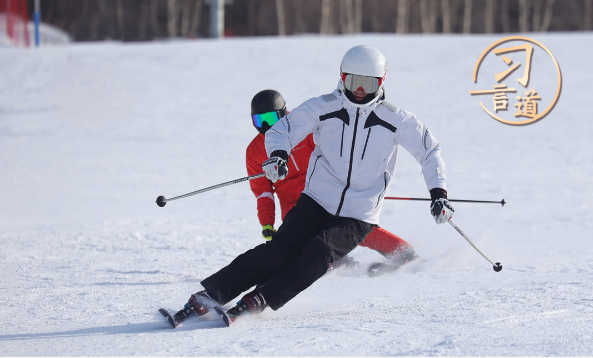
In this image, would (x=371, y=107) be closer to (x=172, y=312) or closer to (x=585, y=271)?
(x=172, y=312)

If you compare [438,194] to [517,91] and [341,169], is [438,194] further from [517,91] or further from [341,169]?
[517,91]

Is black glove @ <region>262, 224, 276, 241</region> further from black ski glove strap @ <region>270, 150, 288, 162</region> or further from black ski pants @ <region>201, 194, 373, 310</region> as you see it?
black ski glove strap @ <region>270, 150, 288, 162</region>

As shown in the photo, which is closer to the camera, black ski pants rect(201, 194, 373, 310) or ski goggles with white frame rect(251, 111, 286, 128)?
black ski pants rect(201, 194, 373, 310)

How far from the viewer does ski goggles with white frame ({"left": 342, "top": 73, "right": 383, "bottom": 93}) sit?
10.4ft

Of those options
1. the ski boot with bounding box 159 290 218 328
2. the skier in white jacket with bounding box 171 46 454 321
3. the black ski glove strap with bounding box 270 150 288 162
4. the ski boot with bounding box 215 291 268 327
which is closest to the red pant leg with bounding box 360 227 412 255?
the skier in white jacket with bounding box 171 46 454 321

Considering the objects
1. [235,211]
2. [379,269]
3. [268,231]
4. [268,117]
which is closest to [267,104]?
[268,117]

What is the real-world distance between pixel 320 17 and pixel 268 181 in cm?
2409

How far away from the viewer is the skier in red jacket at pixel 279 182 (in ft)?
13.3

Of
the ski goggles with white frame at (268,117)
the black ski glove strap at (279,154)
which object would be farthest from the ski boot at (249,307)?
the ski goggles with white frame at (268,117)

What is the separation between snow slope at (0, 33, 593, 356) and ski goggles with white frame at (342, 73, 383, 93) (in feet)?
3.88

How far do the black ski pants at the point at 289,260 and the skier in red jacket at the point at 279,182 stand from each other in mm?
835

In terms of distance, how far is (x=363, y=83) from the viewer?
124 inches

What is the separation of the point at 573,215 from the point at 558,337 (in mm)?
3669

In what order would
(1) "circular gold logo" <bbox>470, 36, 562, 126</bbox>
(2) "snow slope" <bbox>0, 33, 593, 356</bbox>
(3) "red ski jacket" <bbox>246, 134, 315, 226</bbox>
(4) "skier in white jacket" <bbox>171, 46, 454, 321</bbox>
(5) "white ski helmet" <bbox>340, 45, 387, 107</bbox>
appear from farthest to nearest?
(1) "circular gold logo" <bbox>470, 36, 562, 126</bbox> → (3) "red ski jacket" <bbox>246, 134, 315, 226</bbox> → (5) "white ski helmet" <bbox>340, 45, 387, 107</bbox> → (4) "skier in white jacket" <bbox>171, 46, 454, 321</bbox> → (2) "snow slope" <bbox>0, 33, 593, 356</bbox>
